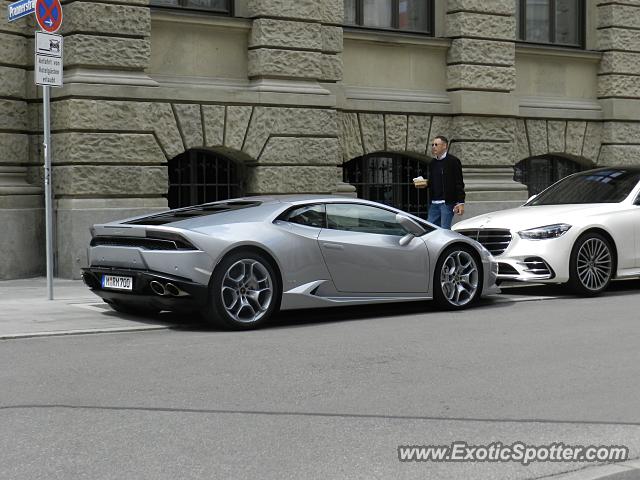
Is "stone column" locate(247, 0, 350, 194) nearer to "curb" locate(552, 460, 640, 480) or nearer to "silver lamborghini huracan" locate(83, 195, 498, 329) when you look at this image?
"silver lamborghini huracan" locate(83, 195, 498, 329)

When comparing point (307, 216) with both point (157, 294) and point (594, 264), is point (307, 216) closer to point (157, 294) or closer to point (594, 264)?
point (157, 294)

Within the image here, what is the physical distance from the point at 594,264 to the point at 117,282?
5544mm

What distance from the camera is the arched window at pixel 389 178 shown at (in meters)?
18.5

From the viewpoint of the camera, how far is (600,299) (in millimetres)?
12508

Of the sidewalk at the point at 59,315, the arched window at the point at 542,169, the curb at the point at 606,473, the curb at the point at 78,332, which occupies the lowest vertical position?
the curb at the point at 606,473

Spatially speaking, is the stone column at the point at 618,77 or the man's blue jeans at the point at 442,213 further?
the stone column at the point at 618,77

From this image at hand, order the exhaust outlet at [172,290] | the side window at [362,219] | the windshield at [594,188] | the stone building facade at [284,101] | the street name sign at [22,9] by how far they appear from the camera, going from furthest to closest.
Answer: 1. the stone building facade at [284,101]
2. the windshield at [594,188]
3. the street name sign at [22,9]
4. the side window at [362,219]
5. the exhaust outlet at [172,290]

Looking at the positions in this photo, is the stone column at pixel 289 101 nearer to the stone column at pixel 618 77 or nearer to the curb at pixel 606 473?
the stone column at pixel 618 77

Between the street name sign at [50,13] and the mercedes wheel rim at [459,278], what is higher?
the street name sign at [50,13]

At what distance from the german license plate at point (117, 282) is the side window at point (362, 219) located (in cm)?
200

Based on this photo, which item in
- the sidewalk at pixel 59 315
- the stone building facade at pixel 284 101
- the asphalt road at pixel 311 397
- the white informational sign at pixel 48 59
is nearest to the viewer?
the asphalt road at pixel 311 397

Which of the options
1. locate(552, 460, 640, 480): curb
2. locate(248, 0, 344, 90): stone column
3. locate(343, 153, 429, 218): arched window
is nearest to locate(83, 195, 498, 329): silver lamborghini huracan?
locate(552, 460, 640, 480): curb

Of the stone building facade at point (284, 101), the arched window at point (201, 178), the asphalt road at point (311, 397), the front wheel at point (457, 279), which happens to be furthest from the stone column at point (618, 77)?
the asphalt road at point (311, 397)

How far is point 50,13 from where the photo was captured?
12.0 meters
